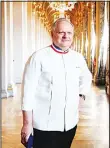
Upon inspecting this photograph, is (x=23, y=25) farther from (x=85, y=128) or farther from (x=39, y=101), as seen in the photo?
(x=39, y=101)

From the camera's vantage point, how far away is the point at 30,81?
85.8 inches

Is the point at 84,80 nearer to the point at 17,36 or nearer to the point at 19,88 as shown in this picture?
the point at 19,88

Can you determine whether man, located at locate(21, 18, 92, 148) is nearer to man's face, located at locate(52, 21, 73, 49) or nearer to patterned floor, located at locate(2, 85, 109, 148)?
man's face, located at locate(52, 21, 73, 49)

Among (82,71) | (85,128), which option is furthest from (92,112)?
(82,71)

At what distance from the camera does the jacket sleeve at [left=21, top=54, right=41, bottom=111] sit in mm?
2170

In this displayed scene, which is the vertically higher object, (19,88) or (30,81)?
(30,81)

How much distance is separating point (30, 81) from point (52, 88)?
0.16m

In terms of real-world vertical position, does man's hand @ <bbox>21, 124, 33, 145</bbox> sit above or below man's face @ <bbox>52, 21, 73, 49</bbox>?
below

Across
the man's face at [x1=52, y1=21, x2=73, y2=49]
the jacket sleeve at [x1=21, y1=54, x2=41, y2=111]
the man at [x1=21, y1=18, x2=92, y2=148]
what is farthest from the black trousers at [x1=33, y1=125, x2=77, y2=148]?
the man's face at [x1=52, y1=21, x2=73, y2=49]

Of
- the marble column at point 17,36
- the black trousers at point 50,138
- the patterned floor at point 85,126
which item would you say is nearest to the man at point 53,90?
the black trousers at point 50,138

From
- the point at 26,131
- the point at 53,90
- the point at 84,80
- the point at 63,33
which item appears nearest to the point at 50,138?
the point at 26,131

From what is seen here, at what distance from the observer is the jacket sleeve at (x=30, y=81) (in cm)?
217

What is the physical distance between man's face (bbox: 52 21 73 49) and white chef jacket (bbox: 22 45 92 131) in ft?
0.28

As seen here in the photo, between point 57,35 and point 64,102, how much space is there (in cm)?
48
